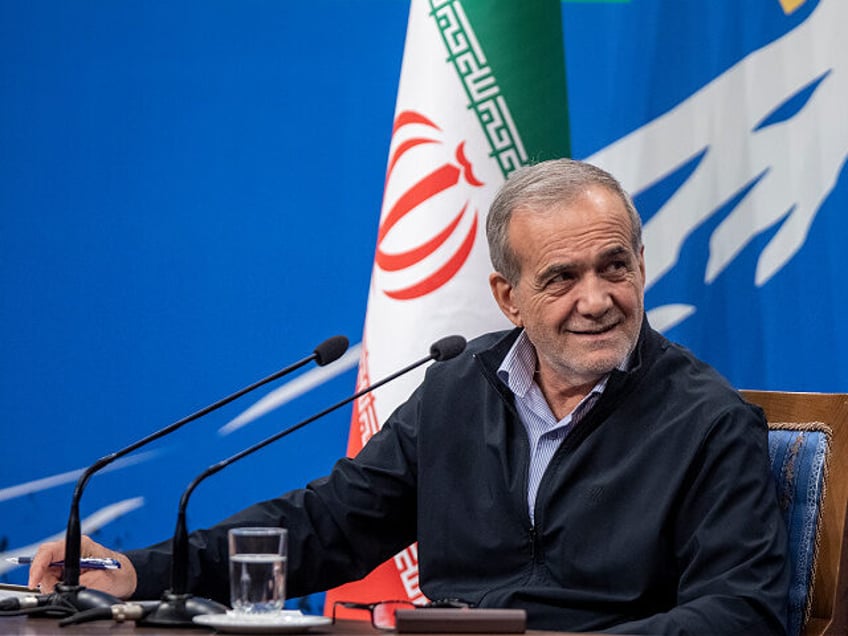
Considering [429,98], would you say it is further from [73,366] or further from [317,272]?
[73,366]

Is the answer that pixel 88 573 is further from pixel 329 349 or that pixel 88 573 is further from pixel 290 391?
pixel 290 391

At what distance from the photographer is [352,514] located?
8.82 feet

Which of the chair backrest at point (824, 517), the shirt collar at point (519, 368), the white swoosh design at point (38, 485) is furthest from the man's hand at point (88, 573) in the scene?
the white swoosh design at point (38, 485)

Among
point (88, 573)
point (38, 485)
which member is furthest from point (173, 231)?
point (88, 573)

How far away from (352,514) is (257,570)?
878 millimetres

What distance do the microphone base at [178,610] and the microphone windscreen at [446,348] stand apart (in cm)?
53

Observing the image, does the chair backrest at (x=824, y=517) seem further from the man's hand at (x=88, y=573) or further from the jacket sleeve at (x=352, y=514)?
the man's hand at (x=88, y=573)

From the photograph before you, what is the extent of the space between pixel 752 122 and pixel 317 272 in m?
1.21

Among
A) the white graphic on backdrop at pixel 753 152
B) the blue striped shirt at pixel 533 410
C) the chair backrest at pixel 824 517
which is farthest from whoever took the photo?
the white graphic on backdrop at pixel 753 152

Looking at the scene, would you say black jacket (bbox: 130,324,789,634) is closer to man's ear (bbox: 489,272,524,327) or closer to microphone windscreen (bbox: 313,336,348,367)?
man's ear (bbox: 489,272,524,327)

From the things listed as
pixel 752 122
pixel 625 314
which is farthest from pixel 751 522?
pixel 752 122

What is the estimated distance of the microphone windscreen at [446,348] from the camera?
7.18 ft

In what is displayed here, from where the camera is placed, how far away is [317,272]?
3744mm

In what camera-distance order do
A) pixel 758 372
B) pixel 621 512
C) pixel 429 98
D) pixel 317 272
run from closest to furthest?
pixel 621 512 → pixel 429 98 → pixel 758 372 → pixel 317 272
